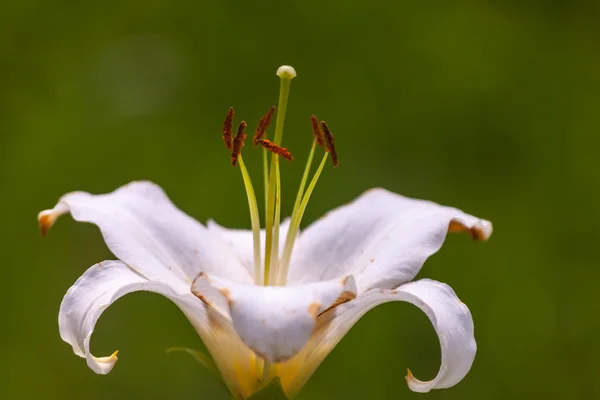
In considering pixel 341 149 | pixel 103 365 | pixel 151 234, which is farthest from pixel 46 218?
pixel 341 149

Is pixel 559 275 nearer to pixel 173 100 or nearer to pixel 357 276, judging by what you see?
pixel 173 100

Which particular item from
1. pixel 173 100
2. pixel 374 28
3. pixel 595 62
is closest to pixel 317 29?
pixel 374 28

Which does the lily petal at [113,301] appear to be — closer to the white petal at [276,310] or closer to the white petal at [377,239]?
the white petal at [276,310]

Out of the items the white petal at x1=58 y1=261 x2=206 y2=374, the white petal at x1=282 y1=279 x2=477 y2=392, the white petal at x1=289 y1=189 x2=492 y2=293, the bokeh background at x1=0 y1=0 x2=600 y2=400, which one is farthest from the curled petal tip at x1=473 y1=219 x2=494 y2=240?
the bokeh background at x1=0 y1=0 x2=600 y2=400

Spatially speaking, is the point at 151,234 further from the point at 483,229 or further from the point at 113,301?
the point at 483,229

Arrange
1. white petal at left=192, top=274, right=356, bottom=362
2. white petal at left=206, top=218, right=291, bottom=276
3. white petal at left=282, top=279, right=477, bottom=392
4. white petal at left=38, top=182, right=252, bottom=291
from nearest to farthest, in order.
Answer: white petal at left=192, top=274, right=356, bottom=362
white petal at left=282, top=279, right=477, bottom=392
white petal at left=38, top=182, right=252, bottom=291
white petal at left=206, top=218, right=291, bottom=276

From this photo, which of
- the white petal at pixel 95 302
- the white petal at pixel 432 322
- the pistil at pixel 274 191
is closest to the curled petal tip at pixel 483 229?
the white petal at pixel 432 322

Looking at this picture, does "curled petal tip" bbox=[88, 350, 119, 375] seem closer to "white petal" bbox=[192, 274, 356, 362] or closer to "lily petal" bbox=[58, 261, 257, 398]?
"lily petal" bbox=[58, 261, 257, 398]
